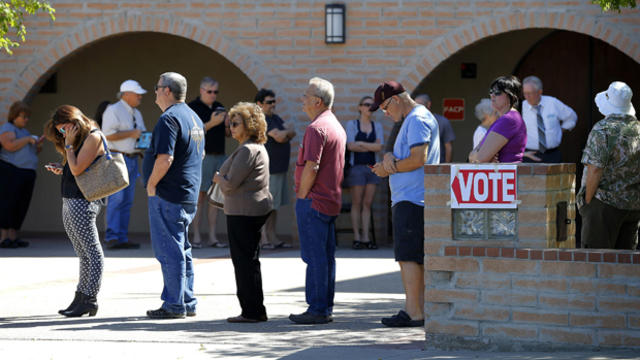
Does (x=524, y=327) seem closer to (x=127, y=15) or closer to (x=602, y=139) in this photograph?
(x=602, y=139)

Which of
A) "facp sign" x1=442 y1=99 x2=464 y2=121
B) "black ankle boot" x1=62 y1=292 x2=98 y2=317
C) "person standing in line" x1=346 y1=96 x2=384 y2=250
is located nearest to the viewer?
"black ankle boot" x1=62 y1=292 x2=98 y2=317

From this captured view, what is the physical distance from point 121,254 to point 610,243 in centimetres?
673

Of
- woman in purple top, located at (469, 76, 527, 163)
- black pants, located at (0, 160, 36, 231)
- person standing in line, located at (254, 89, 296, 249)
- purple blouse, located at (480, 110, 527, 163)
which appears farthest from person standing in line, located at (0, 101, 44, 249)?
purple blouse, located at (480, 110, 527, 163)

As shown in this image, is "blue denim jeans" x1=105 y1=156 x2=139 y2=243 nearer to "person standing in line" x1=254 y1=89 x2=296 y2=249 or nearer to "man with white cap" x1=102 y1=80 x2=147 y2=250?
"man with white cap" x1=102 y1=80 x2=147 y2=250

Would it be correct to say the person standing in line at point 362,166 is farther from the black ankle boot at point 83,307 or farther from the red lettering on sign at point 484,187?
the red lettering on sign at point 484,187

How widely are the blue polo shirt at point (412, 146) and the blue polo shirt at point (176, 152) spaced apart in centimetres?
160

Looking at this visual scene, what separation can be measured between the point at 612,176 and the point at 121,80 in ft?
33.7

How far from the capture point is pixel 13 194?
13711mm

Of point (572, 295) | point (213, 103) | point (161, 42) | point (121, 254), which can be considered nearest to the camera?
point (572, 295)

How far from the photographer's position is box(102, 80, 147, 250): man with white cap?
13141mm

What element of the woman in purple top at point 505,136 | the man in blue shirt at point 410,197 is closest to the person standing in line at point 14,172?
the man in blue shirt at point 410,197

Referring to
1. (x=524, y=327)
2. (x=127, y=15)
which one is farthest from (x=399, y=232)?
(x=127, y=15)

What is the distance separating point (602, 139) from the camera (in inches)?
297

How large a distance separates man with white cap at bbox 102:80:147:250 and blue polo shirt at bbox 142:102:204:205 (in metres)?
5.16
